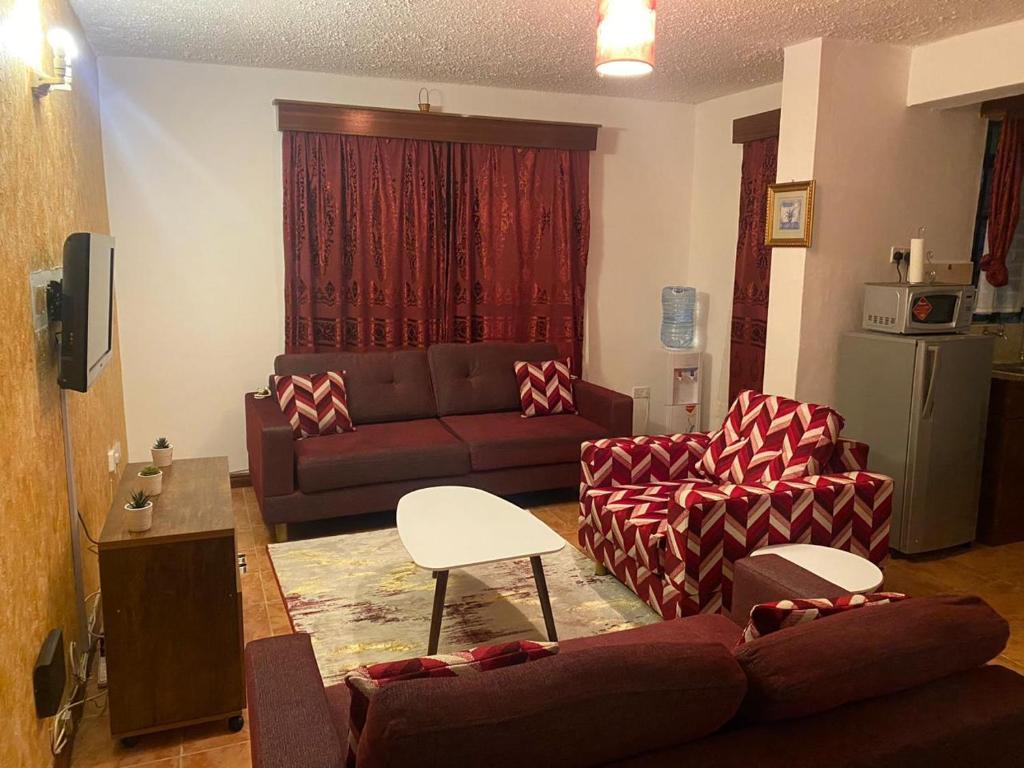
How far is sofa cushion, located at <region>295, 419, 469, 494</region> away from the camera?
383 centimetres

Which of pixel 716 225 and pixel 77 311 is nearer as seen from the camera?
pixel 77 311

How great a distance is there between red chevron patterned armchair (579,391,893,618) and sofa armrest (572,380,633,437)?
2.57ft

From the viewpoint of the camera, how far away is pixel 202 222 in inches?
174

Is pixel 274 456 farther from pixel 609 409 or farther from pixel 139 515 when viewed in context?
pixel 609 409

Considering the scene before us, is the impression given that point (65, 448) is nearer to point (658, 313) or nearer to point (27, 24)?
point (27, 24)

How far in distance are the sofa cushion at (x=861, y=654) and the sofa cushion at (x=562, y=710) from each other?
0.08 m

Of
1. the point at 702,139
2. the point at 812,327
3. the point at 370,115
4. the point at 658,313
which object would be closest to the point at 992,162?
the point at 812,327

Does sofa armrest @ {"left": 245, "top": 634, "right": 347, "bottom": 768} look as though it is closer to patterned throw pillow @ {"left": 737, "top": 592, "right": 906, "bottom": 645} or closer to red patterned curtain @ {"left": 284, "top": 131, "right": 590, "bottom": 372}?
patterned throw pillow @ {"left": 737, "top": 592, "right": 906, "bottom": 645}

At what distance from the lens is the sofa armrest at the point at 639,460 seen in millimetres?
3449

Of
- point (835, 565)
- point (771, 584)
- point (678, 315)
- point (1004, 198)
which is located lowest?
point (835, 565)

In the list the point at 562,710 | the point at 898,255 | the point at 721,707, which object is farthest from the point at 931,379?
the point at 562,710

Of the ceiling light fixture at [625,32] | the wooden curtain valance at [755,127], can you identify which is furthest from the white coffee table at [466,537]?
the wooden curtain valance at [755,127]

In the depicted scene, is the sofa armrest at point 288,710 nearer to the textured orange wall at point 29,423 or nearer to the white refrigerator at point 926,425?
the textured orange wall at point 29,423

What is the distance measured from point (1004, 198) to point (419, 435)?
3417 mm
